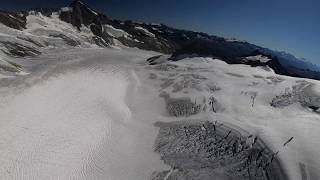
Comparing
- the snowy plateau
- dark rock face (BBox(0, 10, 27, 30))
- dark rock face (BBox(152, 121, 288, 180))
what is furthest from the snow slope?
dark rock face (BBox(0, 10, 27, 30))

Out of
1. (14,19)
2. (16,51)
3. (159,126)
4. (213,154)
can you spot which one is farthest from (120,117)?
(14,19)

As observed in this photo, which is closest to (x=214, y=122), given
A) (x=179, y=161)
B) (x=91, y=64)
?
(x=179, y=161)

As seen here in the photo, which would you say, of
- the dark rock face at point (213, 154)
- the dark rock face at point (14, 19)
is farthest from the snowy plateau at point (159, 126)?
the dark rock face at point (14, 19)

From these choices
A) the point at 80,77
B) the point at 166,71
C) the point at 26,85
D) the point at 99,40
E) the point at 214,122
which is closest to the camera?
the point at 214,122

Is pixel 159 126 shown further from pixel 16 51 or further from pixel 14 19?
pixel 14 19

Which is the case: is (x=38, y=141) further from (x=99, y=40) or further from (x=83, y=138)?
(x=99, y=40)

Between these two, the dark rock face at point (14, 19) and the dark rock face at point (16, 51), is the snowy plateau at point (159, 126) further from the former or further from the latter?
the dark rock face at point (14, 19)

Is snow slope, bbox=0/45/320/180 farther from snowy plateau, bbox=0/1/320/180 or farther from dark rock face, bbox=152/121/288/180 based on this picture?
dark rock face, bbox=152/121/288/180
